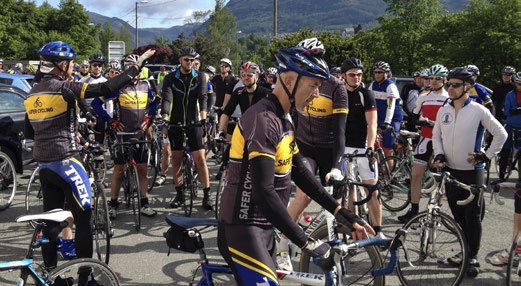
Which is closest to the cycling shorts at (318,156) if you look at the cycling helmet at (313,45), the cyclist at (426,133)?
the cycling helmet at (313,45)

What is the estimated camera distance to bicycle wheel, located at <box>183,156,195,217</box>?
7.04 metres

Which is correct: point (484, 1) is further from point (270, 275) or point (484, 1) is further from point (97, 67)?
point (270, 275)

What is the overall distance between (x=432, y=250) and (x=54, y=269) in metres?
3.37

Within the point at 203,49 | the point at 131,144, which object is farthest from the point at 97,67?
the point at 203,49

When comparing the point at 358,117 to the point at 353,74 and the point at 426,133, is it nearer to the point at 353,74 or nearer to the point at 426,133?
the point at 353,74

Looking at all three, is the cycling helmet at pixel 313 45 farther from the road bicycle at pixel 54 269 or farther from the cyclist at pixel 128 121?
the cyclist at pixel 128 121

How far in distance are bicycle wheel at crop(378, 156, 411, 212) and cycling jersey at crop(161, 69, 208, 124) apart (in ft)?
10.3

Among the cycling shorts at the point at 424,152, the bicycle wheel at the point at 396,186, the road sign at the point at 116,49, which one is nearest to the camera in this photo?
the cycling shorts at the point at 424,152

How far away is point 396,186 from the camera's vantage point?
7680 millimetres

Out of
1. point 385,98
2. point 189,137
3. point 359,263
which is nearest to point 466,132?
point 359,263

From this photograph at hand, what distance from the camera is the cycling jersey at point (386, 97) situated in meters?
7.86

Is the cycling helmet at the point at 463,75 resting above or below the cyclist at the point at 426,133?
above

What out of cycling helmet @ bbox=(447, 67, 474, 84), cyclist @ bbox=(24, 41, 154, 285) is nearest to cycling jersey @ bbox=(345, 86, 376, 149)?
cycling helmet @ bbox=(447, 67, 474, 84)

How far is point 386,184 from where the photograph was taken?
781 cm
